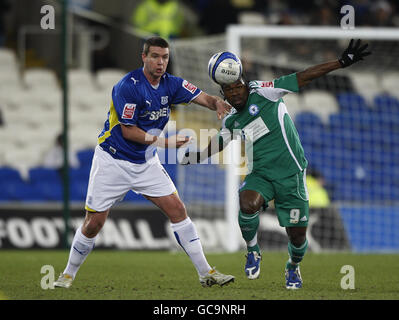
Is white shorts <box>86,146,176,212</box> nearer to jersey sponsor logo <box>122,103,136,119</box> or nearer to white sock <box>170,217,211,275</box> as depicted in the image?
white sock <box>170,217,211,275</box>

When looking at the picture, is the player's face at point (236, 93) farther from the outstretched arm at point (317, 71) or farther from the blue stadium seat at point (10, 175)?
the blue stadium seat at point (10, 175)

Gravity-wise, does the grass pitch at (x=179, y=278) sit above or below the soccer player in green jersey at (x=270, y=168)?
below

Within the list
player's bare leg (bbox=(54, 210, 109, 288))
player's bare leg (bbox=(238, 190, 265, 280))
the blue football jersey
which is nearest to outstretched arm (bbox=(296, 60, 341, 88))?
the blue football jersey

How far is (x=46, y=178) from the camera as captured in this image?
14.8 m

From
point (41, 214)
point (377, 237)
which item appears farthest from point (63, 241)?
point (377, 237)

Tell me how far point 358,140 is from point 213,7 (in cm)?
434

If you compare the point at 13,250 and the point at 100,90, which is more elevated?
the point at 100,90

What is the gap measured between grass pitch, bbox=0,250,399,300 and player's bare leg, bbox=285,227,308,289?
12 cm

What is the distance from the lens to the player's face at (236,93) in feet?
25.8

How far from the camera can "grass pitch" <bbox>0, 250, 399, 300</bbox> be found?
7.20 m

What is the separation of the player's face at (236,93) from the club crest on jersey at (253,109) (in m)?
0.07

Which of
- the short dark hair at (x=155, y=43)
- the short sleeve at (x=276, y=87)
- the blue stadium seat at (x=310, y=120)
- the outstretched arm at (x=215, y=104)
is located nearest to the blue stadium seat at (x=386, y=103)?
the blue stadium seat at (x=310, y=120)

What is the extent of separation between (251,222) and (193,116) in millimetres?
7548

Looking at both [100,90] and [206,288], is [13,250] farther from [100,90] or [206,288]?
[206,288]
